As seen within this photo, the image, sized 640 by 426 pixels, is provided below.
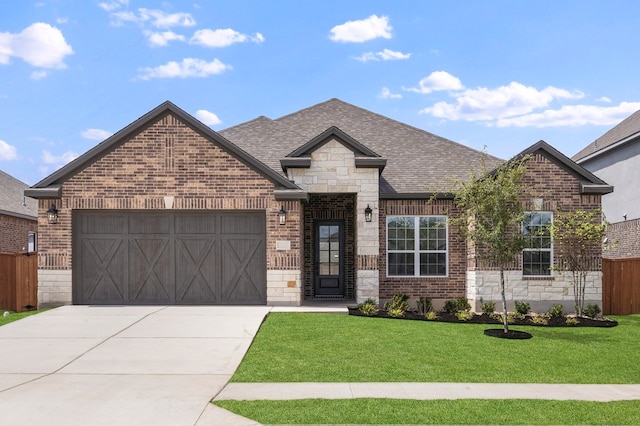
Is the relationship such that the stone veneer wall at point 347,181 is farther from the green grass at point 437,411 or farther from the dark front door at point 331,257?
the green grass at point 437,411

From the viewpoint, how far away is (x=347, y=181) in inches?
639

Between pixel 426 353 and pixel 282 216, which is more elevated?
pixel 282 216

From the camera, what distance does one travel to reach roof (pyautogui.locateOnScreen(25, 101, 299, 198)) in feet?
49.6

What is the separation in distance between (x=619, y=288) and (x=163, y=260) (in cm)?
1441

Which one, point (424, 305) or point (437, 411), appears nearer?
point (437, 411)

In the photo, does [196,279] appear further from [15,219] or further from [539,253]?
[15,219]

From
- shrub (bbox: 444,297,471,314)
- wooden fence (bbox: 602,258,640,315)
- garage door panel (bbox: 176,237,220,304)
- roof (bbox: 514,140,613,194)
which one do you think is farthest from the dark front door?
wooden fence (bbox: 602,258,640,315)

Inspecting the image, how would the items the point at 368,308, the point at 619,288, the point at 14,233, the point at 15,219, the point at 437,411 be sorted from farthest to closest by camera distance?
the point at 15,219, the point at 14,233, the point at 619,288, the point at 368,308, the point at 437,411

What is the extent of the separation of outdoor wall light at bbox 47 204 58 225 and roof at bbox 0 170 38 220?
11.9 m

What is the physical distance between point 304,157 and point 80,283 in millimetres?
7572

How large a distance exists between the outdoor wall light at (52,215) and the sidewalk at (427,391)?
9881 millimetres

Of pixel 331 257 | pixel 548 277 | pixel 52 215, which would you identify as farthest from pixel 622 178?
pixel 52 215

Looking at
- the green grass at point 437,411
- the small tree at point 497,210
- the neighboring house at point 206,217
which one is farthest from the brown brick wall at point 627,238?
the green grass at point 437,411

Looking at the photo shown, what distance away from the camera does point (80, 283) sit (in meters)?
15.4
